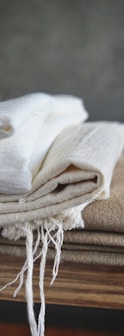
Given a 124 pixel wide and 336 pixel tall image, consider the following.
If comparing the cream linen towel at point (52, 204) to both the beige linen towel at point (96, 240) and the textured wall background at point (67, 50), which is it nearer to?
the beige linen towel at point (96, 240)

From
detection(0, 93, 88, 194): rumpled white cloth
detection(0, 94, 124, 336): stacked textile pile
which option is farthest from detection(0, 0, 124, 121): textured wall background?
detection(0, 94, 124, 336): stacked textile pile

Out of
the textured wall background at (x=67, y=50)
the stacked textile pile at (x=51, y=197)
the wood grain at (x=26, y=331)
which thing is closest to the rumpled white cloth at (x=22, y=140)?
the stacked textile pile at (x=51, y=197)

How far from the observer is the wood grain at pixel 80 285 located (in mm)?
404

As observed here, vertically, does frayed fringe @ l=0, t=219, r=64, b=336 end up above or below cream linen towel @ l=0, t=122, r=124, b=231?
below

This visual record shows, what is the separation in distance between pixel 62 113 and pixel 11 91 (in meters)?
0.60

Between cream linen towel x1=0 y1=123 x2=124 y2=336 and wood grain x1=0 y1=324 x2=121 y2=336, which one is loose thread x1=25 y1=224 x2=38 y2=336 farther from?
wood grain x1=0 y1=324 x2=121 y2=336

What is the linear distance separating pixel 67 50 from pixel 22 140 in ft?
2.63

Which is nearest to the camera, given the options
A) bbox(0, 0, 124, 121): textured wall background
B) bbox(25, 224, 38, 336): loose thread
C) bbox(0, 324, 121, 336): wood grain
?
bbox(25, 224, 38, 336): loose thread

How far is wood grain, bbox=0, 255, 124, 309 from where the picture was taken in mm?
404

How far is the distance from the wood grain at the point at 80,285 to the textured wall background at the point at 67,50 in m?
0.81

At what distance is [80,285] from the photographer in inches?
16.1

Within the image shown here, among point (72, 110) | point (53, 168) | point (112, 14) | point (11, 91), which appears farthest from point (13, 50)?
point (53, 168)

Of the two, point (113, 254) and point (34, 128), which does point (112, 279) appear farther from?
point (34, 128)

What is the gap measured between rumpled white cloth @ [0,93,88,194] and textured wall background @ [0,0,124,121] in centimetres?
62
